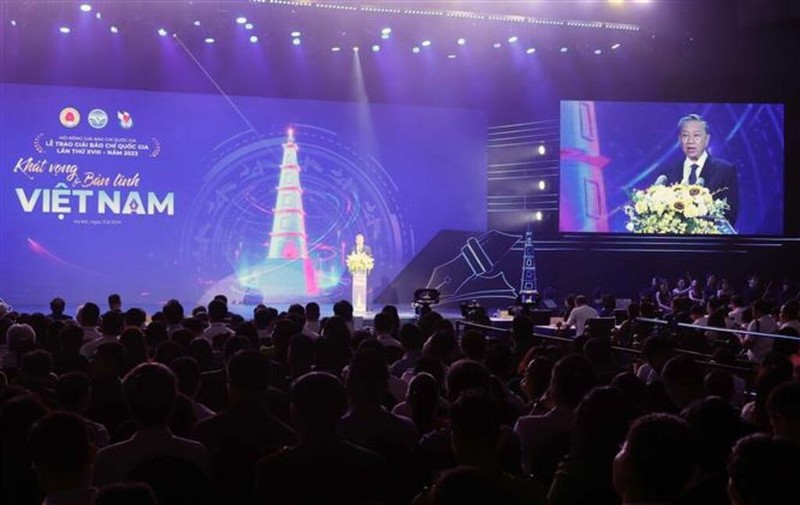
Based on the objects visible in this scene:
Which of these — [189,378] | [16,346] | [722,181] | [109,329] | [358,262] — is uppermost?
[722,181]

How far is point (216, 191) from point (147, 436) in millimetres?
15378

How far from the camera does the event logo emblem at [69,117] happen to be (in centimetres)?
1748

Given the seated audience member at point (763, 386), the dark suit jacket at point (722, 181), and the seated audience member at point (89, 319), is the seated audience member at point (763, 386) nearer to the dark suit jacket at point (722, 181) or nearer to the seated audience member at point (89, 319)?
the seated audience member at point (89, 319)

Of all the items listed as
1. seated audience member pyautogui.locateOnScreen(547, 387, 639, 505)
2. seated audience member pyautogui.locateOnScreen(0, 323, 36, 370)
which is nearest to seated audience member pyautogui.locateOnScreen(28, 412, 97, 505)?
seated audience member pyautogui.locateOnScreen(547, 387, 639, 505)

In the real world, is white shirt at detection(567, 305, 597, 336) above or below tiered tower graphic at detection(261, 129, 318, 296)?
below

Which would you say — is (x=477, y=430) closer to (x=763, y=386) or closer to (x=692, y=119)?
(x=763, y=386)

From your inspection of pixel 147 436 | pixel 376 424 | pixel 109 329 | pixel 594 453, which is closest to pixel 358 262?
pixel 109 329

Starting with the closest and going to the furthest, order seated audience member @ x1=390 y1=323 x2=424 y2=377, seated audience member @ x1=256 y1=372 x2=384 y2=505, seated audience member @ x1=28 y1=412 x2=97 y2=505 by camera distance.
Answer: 1. seated audience member @ x1=28 y1=412 x2=97 y2=505
2. seated audience member @ x1=256 y1=372 x2=384 y2=505
3. seated audience member @ x1=390 y1=323 x2=424 y2=377

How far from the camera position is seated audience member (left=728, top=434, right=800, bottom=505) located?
2.27 metres

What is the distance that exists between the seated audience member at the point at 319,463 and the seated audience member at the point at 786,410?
149 centimetres

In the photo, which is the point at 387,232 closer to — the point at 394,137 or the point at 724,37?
the point at 394,137

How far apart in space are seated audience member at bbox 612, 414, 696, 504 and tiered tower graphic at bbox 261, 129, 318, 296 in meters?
16.4

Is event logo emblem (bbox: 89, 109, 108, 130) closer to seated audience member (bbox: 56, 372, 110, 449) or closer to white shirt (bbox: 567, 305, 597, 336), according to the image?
white shirt (bbox: 567, 305, 597, 336)

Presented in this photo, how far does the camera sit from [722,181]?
18.9 m
